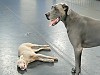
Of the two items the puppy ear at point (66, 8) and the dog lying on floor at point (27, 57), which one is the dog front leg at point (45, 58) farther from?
the puppy ear at point (66, 8)

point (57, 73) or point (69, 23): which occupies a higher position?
point (69, 23)

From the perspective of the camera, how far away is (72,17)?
413 cm

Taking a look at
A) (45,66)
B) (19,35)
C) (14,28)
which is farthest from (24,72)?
(14,28)

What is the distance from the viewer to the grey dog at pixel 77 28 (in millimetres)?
4062

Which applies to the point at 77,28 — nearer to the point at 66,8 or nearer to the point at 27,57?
the point at 66,8

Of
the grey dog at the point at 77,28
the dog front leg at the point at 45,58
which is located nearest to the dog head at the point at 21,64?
the dog front leg at the point at 45,58

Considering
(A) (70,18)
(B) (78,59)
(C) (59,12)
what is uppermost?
(C) (59,12)

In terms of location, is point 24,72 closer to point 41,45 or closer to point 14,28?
point 41,45

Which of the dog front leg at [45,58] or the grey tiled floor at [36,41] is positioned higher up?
the dog front leg at [45,58]

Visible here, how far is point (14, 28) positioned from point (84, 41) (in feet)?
10.5

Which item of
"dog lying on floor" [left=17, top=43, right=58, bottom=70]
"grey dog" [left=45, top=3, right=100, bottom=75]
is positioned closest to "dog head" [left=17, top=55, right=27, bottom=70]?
"dog lying on floor" [left=17, top=43, right=58, bottom=70]

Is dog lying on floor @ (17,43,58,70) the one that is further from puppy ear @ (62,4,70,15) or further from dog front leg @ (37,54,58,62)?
puppy ear @ (62,4,70,15)

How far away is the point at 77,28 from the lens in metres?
4.12

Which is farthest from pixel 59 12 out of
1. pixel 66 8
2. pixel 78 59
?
pixel 78 59
